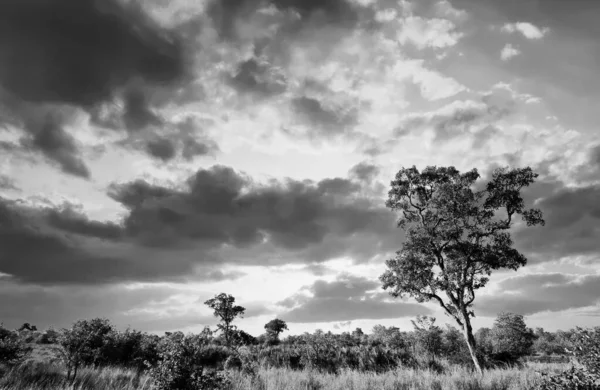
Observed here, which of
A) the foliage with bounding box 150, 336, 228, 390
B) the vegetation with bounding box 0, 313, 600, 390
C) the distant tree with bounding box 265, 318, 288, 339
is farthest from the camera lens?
the distant tree with bounding box 265, 318, 288, 339

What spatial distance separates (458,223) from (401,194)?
5.27 m

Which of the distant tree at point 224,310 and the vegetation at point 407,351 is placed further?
the distant tree at point 224,310

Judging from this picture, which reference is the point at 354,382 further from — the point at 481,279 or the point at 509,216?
the point at 509,216

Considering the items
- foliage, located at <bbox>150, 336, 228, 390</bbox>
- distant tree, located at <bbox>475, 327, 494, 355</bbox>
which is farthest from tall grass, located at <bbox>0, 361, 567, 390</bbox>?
distant tree, located at <bbox>475, 327, 494, 355</bbox>

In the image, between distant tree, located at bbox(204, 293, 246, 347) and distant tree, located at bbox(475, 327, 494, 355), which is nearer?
distant tree, located at bbox(475, 327, 494, 355)

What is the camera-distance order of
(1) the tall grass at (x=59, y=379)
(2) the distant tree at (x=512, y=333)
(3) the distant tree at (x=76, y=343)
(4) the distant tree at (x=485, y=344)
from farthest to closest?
(2) the distant tree at (x=512, y=333)
(4) the distant tree at (x=485, y=344)
(3) the distant tree at (x=76, y=343)
(1) the tall grass at (x=59, y=379)

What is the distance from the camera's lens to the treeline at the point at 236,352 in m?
9.54

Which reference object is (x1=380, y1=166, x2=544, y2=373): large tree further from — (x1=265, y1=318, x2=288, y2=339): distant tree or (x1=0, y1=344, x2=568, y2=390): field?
(x1=265, y1=318, x2=288, y2=339): distant tree

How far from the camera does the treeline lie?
954 cm

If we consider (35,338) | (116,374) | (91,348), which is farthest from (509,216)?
(35,338)

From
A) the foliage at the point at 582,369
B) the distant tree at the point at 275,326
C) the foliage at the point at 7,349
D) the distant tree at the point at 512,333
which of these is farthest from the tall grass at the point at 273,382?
the distant tree at the point at 275,326

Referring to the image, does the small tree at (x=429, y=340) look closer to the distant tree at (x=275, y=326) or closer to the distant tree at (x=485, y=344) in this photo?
the distant tree at (x=485, y=344)

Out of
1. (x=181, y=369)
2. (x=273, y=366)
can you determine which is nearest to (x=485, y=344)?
(x=273, y=366)

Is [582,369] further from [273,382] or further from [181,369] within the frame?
[181,369]
